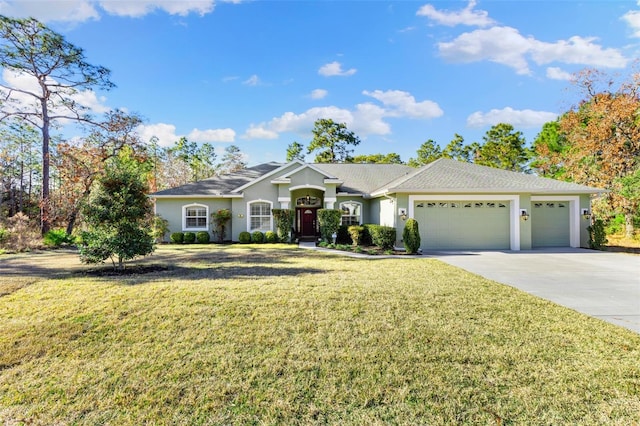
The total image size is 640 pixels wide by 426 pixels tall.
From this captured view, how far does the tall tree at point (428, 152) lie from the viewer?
39812mm

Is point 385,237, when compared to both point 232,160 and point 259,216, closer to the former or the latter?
point 259,216

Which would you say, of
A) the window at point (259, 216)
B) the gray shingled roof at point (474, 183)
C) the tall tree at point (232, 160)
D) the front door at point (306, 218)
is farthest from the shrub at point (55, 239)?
the tall tree at point (232, 160)

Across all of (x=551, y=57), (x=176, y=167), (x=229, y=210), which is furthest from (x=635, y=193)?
(x=176, y=167)

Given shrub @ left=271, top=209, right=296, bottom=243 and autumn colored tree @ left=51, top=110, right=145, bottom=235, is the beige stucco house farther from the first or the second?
autumn colored tree @ left=51, top=110, right=145, bottom=235

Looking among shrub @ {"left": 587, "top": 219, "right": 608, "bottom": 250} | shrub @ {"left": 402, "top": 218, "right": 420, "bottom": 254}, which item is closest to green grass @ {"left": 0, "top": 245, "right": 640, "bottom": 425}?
shrub @ {"left": 402, "top": 218, "right": 420, "bottom": 254}

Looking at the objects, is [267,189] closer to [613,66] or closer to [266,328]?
[266,328]

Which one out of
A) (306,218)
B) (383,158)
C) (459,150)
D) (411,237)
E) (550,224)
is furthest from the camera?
(383,158)

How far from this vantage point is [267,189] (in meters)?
17.7

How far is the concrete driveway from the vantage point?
228 inches

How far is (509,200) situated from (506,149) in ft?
73.2

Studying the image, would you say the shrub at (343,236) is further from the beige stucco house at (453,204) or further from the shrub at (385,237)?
the shrub at (385,237)

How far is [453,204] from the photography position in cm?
1431

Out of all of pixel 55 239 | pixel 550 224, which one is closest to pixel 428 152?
pixel 550 224

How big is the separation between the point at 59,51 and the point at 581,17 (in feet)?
92.4
